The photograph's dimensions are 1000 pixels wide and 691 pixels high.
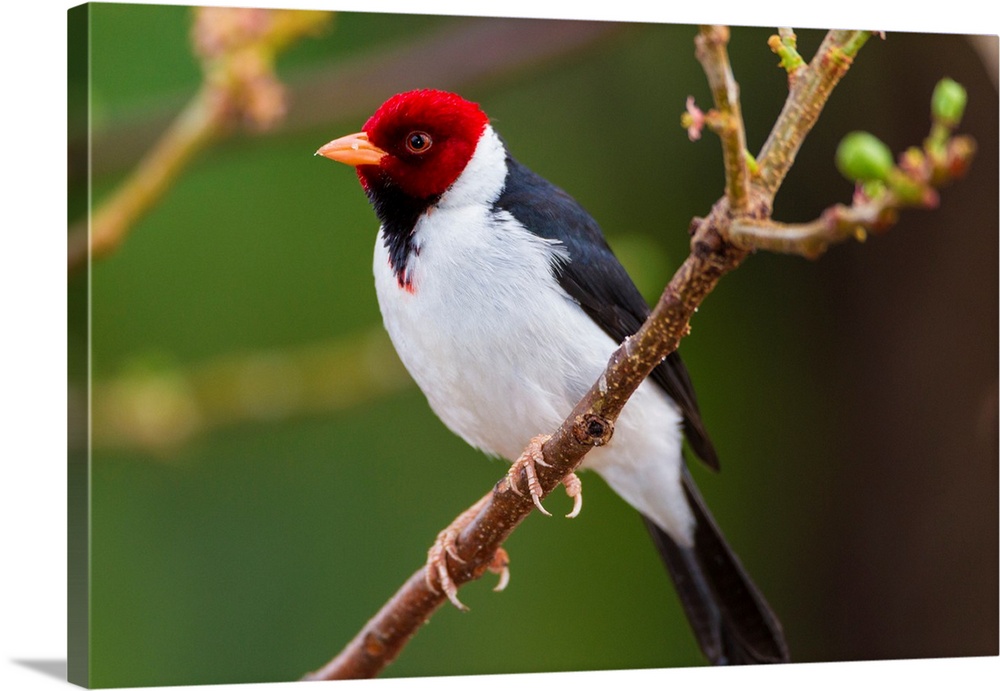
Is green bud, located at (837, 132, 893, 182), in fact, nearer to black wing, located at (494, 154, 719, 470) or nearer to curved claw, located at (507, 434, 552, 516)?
curved claw, located at (507, 434, 552, 516)

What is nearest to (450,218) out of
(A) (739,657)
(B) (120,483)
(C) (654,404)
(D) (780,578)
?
(C) (654,404)

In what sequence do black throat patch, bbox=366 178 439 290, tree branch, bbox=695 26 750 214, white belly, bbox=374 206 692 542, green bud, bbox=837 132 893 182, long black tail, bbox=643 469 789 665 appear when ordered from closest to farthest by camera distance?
green bud, bbox=837 132 893 182 < tree branch, bbox=695 26 750 214 < white belly, bbox=374 206 692 542 < black throat patch, bbox=366 178 439 290 < long black tail, bbox=643 469 789 665

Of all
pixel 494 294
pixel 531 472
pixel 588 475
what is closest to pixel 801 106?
pixel 531 472

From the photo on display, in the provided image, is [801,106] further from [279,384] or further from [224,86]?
[279,384]

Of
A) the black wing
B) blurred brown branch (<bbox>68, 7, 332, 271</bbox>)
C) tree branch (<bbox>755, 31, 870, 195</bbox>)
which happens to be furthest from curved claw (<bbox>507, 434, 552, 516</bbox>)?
blurred brown branch (<bbox>68, 7, 332, 271</bbox>)

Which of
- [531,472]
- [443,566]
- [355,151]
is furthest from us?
[355,151]

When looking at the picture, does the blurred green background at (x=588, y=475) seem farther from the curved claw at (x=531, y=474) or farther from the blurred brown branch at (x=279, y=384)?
the curved claw at (x=531, y=474)

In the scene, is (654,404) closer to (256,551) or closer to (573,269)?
(573,269)
